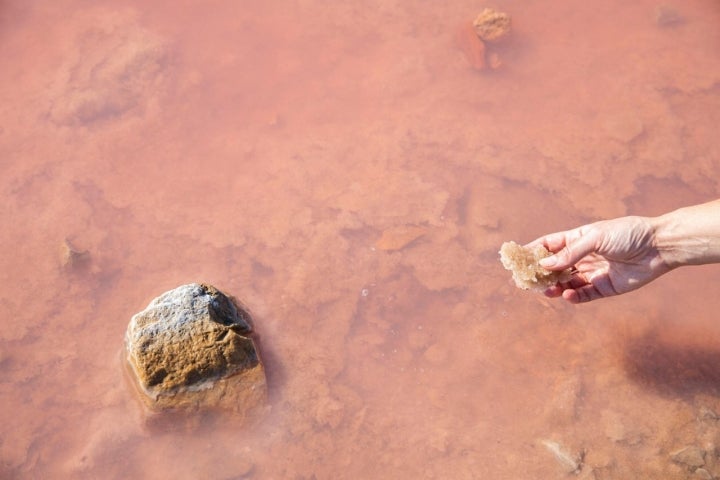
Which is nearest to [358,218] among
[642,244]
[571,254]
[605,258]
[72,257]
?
[571,254]

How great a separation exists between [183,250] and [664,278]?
9.76 feet

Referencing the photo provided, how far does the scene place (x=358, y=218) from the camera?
3590mm

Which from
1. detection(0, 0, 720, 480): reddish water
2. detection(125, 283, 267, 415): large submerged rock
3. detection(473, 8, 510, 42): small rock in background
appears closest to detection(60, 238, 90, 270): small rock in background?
detection(0, 0, 720, 480): reddish water

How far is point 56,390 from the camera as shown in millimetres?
2977

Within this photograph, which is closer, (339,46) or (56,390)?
(56,390)

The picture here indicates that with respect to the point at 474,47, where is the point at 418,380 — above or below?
below

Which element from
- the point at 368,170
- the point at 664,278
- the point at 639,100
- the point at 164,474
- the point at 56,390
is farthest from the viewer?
the point at 639,100

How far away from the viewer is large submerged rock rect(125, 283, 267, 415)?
8.92ft

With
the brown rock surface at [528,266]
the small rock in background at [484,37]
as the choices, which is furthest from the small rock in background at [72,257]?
the small rock in background at [484,37]

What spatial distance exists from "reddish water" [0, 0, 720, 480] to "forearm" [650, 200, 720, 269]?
59 cm

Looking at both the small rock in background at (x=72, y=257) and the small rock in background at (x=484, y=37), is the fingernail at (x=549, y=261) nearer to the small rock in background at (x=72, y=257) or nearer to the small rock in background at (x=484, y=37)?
the small rock in background at (x=484, y=37)

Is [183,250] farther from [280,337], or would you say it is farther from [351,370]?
[351,370]

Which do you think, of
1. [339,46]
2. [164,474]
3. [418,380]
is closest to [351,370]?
[418,380]

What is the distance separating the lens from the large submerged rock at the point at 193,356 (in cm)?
272
